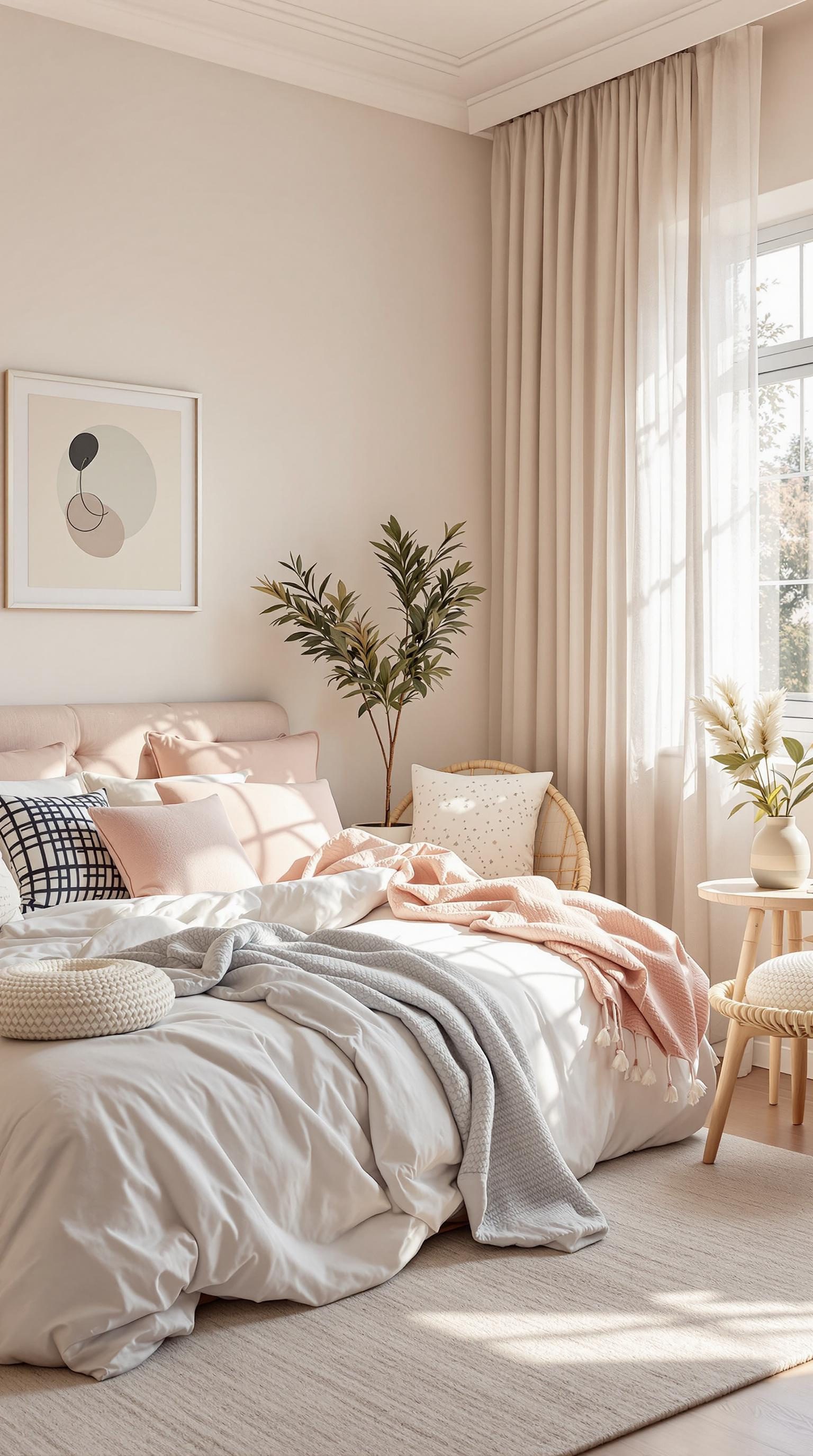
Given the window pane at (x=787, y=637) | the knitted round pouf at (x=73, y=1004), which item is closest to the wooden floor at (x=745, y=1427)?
the knitted round pouf at (x=73, y=1004)

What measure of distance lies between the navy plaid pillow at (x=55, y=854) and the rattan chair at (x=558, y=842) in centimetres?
140

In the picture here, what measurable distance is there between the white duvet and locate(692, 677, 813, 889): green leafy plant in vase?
0.84 meters

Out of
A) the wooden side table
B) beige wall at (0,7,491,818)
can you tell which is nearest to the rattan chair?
beige wall at (0,7,491,818)

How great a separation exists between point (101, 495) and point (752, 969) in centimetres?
240

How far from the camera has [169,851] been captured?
11.6ft

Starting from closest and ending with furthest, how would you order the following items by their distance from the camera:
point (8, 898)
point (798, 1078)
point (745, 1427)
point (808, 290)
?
point (745, 1427) → point (8, 898) → point (798, 1078) → point (808, 290)

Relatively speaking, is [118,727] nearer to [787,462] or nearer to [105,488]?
[105,488]

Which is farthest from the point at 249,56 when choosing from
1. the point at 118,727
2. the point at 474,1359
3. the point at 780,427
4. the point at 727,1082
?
the point at 474,1359

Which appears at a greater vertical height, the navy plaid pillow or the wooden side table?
the navy plaid pillow

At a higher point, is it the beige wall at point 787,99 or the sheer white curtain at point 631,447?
the beige wall at point 787,99

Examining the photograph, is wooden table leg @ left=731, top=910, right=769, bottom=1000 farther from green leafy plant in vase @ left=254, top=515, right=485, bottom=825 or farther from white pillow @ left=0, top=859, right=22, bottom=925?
white pillow @ left=0, top=859, right=22, bottom=925

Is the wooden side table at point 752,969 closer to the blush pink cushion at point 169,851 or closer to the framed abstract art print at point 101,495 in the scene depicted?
the blush pink cushion at point 169,851

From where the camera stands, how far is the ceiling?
13.8ft

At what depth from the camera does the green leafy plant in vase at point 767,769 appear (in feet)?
11.7
